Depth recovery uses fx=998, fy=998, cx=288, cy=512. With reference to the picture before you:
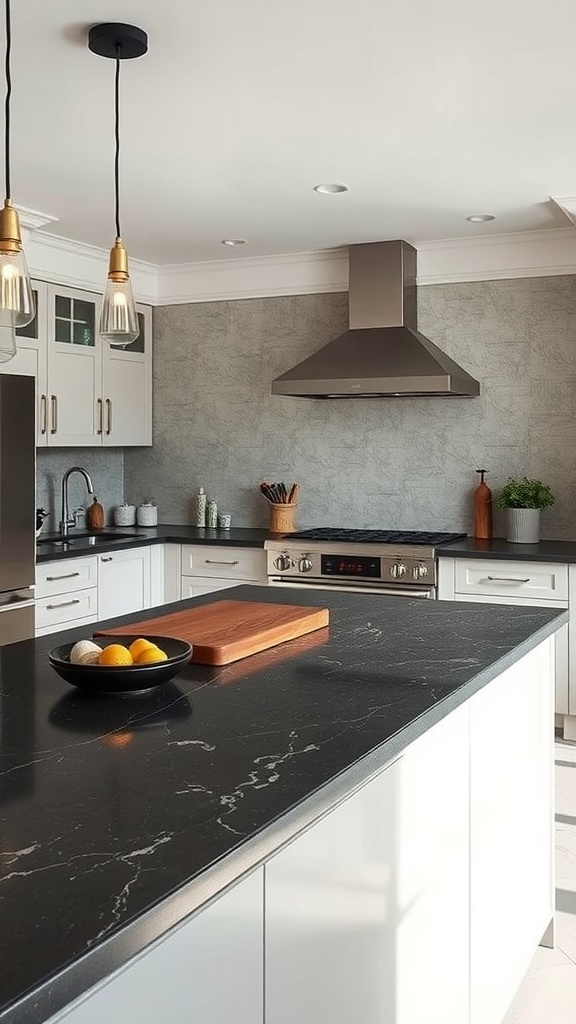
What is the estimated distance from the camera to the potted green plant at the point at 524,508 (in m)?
4.98

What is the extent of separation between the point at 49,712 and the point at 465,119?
2503 millimetres

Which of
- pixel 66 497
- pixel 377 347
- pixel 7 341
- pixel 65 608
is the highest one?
pixel 377 347

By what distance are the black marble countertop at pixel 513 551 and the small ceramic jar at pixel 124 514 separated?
2.10m

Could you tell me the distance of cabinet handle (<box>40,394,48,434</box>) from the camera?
5160 mm

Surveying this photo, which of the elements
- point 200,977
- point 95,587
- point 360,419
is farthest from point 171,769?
point 360,419

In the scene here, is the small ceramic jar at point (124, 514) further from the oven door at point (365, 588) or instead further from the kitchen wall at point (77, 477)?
the oven door at point (365, 588)

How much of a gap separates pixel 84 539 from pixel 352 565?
149cm

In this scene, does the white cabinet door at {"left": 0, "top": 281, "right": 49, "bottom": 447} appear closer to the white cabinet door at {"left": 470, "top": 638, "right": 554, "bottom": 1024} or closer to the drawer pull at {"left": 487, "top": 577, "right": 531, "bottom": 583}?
the drawer pull at {"left": 487, "top": 577, "right": 531, "bottom": 583}

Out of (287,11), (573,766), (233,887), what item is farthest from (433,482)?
(233,887)

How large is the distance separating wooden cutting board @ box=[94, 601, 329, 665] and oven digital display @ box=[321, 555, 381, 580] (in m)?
2.16

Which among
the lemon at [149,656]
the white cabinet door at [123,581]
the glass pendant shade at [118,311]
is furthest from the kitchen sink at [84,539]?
the lemon at [149,656]

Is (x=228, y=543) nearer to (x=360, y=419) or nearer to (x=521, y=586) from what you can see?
(x=360, y=419)

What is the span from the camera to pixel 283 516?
5.62 metres

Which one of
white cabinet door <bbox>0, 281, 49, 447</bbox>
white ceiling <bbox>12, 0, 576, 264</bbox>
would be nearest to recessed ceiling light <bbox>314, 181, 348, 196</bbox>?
white ceiling <bbox>12, 0, 576, 264</bbox>
